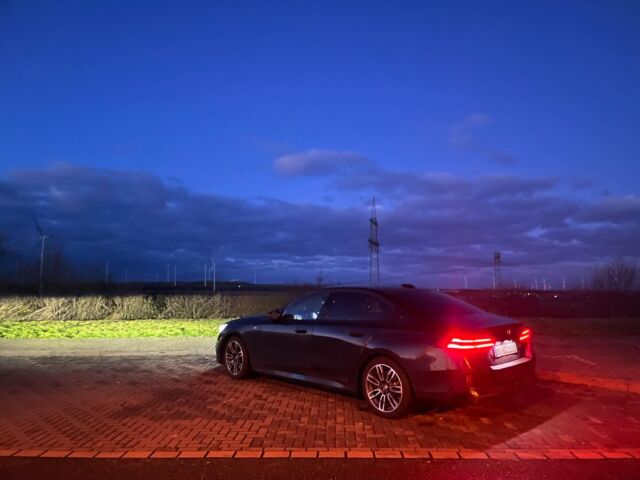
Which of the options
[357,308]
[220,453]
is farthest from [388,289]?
[220,453]

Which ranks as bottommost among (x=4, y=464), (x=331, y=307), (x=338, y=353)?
(x=4, y=464)

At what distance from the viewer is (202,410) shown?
7125mm

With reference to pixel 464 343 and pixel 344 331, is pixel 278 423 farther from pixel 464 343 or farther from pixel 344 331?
pixel 464 343

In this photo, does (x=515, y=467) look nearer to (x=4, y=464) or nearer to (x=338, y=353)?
(x=338, y=353)

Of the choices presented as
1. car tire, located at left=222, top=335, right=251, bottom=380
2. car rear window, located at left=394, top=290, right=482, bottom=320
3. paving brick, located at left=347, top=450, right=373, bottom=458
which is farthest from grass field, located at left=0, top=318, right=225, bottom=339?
paving brick, located at left=347, top=450, right=373, bottom=458

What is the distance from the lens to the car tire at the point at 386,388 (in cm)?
650

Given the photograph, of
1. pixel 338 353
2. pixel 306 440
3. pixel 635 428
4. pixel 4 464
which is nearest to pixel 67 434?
pixel 4 464

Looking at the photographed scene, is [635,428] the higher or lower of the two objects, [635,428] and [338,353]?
the lower

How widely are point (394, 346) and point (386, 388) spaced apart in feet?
1.68

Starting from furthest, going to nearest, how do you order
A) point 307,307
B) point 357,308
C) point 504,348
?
point 307,307 < point 357,308 < point 504,348

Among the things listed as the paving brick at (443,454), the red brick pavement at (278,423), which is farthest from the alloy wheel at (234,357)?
the paving brick at (443,454)

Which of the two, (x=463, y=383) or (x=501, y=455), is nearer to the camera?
(x=501, y=455)

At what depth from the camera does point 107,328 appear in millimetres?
16953

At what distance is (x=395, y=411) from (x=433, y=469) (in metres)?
1.59
